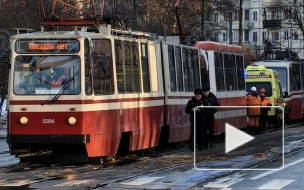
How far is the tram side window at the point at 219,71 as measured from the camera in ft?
82.6

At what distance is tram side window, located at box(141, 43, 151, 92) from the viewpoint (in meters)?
18.8

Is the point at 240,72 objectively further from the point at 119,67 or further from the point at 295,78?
the point at 295,78

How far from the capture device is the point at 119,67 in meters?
17.3

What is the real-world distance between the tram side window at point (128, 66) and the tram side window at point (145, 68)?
738 millimetres

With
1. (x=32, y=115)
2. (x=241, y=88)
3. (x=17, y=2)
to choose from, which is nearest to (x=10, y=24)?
(x=17, y=2)

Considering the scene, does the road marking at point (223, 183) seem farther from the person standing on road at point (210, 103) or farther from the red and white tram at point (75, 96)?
the person standing on road at point (210, 103)

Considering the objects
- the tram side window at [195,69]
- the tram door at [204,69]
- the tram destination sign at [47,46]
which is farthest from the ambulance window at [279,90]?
the tram destination sign at [47,46]

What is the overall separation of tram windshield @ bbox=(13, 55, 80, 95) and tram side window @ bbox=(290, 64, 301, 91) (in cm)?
2537

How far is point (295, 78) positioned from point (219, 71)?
1672 cm

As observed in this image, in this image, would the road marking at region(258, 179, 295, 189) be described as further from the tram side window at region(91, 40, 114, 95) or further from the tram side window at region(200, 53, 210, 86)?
the tram side window at region(200, 53, 210, 86)

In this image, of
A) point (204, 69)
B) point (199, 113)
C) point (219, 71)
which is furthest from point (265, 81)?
point (199, 113)

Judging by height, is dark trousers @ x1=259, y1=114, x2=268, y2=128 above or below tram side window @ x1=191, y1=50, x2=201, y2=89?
below

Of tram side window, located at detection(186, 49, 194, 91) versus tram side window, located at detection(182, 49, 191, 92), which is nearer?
tram side window, located at detection(182, 49, 191, 92)
